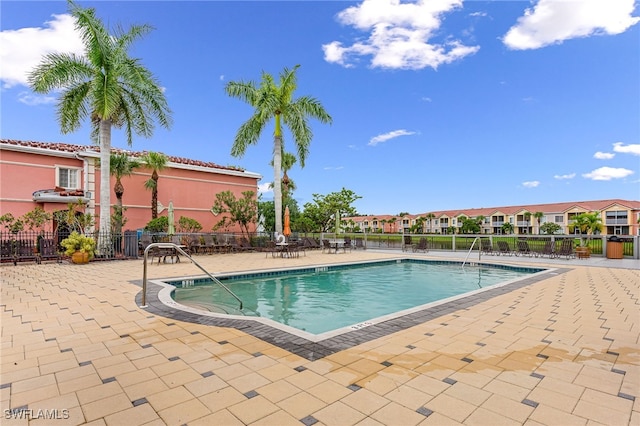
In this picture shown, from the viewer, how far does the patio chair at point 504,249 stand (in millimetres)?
16195

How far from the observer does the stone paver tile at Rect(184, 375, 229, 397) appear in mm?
2838

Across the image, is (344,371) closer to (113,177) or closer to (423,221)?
(113,177)

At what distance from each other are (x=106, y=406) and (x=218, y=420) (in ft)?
3.06

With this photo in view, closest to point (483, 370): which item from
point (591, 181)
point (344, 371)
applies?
point (344, 371)

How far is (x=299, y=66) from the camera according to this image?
60.1 ft

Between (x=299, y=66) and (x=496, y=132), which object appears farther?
(x=496, y=132)

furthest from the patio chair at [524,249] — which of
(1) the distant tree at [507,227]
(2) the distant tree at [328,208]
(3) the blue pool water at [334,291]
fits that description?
(1) the distant tree at [507,227]

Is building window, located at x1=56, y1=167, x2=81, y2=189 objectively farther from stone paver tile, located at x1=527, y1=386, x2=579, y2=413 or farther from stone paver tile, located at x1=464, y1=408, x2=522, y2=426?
stone paver tile, located at x1=527, y1=386, x2=579, y2=413

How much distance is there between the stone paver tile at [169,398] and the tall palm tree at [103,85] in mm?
12961

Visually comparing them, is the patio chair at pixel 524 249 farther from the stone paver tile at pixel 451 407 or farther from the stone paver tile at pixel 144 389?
the stone paver tile at pixel 144 389

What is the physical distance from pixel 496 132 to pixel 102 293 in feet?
108

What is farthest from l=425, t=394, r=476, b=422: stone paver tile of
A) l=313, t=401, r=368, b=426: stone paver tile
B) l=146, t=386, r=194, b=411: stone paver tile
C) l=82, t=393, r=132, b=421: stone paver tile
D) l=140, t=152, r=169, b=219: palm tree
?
l=140, t=152, r=169, b=219: palm tree

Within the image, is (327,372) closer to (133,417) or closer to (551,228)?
(133,417)

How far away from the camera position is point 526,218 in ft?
216
